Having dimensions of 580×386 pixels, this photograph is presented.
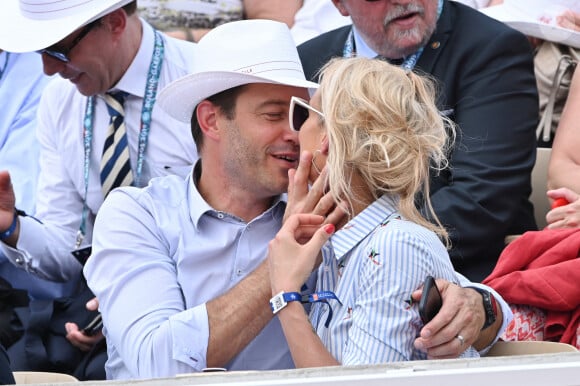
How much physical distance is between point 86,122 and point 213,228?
1199 mm

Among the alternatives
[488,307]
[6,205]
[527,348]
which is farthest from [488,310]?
[6,205]

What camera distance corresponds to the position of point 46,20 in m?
4.17

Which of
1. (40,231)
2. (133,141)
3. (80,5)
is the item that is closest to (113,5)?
(80,5)

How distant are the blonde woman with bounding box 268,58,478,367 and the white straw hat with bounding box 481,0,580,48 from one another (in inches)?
60.9

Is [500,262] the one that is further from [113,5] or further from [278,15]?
[278,15]

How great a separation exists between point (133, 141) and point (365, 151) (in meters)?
1.67

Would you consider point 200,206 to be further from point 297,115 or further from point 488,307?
point 488,307

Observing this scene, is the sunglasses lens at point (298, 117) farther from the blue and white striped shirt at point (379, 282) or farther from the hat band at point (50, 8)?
the hat band at point (50, 8)

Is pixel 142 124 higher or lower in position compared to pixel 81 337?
higher

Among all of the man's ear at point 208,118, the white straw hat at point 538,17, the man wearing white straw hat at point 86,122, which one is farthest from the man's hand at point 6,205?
the white straw hat at point 538,17

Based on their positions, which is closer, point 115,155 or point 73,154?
point 115,155

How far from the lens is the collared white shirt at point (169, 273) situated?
2.91 m

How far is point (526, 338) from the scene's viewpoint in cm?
304

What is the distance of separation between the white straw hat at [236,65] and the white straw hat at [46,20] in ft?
2.71
